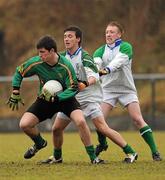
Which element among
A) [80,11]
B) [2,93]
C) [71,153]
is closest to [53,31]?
[80,11]

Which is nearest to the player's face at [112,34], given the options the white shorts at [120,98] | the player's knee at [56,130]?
the white shorts at [120,98]

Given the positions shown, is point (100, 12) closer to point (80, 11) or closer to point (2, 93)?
point (80, 11)

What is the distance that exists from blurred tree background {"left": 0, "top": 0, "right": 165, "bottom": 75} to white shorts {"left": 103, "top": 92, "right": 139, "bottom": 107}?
17964 mm

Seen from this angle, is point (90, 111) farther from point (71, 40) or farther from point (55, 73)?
point (71, 40)

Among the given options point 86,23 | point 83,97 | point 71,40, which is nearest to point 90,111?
point 83,97

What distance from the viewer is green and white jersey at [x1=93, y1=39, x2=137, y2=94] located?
12156 mm

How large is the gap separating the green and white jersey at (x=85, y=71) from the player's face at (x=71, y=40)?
0.09 meters

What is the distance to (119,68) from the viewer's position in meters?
12.1

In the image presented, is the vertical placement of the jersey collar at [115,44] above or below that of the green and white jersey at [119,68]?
above

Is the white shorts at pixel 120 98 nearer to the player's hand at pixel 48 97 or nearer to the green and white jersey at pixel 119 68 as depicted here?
the green and white jersey at pixel 119 68

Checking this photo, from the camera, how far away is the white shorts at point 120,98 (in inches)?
485

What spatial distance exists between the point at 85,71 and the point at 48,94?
2.30ft

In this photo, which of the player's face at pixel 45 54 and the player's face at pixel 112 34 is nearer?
the player's face at pixel 45 54

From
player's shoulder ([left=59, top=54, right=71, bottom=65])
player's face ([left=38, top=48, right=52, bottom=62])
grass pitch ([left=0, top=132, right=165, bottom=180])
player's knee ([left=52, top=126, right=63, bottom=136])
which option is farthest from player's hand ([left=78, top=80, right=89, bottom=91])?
grass pitch ([left=0, top=132, right=165, bottom=180])
